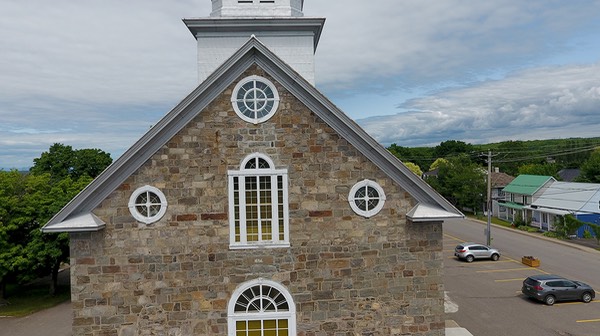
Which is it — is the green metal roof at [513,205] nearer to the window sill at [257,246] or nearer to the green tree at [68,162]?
the window sill at [257,246]

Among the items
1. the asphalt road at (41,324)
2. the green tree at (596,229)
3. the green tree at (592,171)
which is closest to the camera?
the asphalt road at (41,324)

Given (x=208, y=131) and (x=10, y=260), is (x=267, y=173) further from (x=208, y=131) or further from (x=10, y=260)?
(x=10, y=260)

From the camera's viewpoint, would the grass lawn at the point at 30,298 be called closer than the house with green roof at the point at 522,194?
Yes

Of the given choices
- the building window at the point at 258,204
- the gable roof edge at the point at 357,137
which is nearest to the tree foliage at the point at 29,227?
the building window at the point at 258,204

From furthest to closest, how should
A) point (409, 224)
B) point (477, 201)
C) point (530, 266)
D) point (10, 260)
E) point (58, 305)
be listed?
point (477, 201) < point (530, 266) < point (58, 305) < point (10, 260) < point (409, 224)

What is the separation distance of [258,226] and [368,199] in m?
2.95

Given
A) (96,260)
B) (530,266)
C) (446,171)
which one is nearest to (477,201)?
(446,171)

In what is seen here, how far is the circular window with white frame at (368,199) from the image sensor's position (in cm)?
1030

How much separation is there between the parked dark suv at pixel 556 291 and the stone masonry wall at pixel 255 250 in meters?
12.9

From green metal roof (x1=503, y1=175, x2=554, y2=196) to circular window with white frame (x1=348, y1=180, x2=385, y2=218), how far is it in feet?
142

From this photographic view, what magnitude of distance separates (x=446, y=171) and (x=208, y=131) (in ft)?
181

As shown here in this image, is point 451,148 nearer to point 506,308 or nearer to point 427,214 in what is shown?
point 506,308

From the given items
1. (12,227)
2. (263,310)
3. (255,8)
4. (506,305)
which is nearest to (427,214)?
(263,310)

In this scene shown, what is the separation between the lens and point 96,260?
980 centimetres
